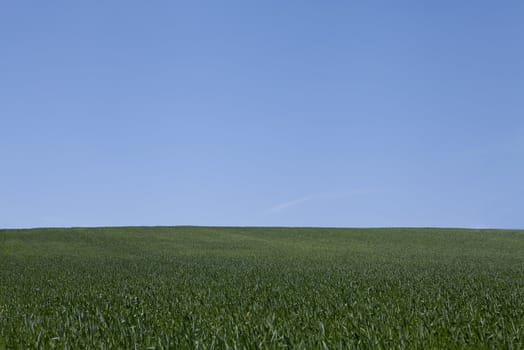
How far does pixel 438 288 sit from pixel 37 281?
12.6m

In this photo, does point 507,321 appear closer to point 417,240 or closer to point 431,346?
point 431,346

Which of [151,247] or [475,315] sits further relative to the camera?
[151,247]

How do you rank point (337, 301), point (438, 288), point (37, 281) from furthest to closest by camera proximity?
point (37, 281), point (438, 288), point (337, 301)

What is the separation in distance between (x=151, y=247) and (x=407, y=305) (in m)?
34.7

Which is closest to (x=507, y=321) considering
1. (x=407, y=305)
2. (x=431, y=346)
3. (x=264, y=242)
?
(x=407, y=305)

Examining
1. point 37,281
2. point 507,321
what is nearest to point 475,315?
point 507,321

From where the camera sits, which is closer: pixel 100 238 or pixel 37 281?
pixel 37 281

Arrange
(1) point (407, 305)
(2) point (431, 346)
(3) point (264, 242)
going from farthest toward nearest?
→ (3) point (264, 242)
(1) point (407, 305)
(2) point (431, 346)

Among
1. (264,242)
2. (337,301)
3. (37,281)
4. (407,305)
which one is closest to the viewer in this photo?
(407,305)

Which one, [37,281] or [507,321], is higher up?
[507,321]

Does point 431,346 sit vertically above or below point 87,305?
above

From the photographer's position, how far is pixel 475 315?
7.61 m

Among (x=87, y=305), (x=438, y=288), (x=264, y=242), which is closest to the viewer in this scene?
(x=87, y=305)

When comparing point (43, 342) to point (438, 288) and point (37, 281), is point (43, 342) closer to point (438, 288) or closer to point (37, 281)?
point (438, 288)
